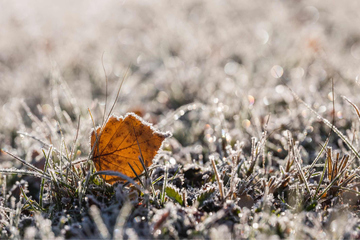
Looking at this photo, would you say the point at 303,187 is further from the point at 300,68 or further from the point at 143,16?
the point at 143,16

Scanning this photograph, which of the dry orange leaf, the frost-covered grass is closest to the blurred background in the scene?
the frost-covered grass

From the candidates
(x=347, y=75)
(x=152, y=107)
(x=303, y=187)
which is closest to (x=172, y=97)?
(x=152, y=107)

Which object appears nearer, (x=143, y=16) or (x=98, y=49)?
(x=98, y=49)

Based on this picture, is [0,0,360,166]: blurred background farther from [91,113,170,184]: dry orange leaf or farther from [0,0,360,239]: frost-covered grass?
[91,113,170,184]: dry orange leaf

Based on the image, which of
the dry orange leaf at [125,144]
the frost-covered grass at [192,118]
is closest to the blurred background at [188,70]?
the frost-covered grass at [192,118]

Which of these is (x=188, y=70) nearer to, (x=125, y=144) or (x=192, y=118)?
Result: (x=192, y=118)

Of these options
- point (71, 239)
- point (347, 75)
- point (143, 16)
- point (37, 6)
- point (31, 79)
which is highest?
point (37, 6)

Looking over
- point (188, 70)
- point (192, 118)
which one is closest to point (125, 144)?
point (192, 118)

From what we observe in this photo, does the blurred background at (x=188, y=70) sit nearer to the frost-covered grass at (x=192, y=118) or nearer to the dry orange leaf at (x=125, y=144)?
the frost-covered grass at (x=192, y=118)
